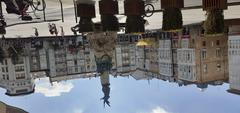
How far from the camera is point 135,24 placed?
4559 mm

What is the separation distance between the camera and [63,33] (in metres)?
19.0

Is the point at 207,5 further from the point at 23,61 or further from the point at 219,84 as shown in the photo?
the point at 23,61

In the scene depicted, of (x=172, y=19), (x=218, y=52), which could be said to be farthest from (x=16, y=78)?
(x=172, y=19)

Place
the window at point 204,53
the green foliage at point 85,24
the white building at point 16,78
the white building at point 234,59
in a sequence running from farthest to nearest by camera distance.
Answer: the white building at point 16,78, the window at point 204,53, the white building at point 234,59, the green foliage at point 85,24

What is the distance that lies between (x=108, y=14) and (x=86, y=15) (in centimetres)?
30

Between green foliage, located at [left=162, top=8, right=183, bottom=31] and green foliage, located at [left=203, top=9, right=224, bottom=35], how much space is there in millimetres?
273

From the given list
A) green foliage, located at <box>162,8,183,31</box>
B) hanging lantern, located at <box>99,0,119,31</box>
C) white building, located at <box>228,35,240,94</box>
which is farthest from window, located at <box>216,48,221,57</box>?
green foliage, located at <box>162,8,183,31</box>

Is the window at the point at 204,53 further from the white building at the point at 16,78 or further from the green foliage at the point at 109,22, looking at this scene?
the green foliage at the point at 109,22

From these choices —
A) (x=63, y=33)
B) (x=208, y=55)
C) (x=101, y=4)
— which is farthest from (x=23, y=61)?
(x=101, y=4)

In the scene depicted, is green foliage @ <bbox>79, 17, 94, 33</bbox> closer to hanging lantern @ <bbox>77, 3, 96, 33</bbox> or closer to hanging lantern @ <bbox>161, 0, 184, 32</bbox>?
hanging lantern @ <bbox>77, 3, 96, 33</bbox>

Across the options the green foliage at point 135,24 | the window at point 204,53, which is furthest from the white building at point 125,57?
the green foliage at point 135,24

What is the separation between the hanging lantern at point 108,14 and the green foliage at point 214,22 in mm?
1043

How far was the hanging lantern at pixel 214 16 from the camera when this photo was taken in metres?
3.91

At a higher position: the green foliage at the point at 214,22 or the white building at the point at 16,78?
the green foliage at the point at 214,22
